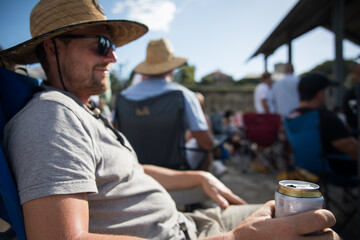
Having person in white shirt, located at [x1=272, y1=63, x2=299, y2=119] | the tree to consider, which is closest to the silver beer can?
person in white shirt, located at [x1=272, y1=63, x2=299, y2=119]

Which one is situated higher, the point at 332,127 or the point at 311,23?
the point at 311,23

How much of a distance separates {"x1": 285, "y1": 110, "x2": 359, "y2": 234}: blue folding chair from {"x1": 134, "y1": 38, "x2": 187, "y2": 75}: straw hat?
4.77ft

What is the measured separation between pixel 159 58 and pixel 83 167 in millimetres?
2067

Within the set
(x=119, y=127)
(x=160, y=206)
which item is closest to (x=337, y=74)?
(x=119, y=127)

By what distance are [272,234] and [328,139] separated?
2073mm

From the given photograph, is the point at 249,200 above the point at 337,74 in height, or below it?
below

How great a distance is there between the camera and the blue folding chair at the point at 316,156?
234 cm

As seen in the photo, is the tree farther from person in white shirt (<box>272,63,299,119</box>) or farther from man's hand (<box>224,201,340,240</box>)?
man's hand (<box>224,201,340,240</box>)

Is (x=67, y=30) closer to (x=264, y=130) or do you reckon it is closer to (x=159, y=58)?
(x=159, y=58)

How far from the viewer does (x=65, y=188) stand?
0.73 meters

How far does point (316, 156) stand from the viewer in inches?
98.5

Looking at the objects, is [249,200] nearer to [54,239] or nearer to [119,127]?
[119,127]

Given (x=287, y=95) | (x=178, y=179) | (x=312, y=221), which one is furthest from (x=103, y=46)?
(x=287, y=95)

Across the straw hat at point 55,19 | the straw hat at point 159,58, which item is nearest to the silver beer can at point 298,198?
the straw hat at point 55,19
